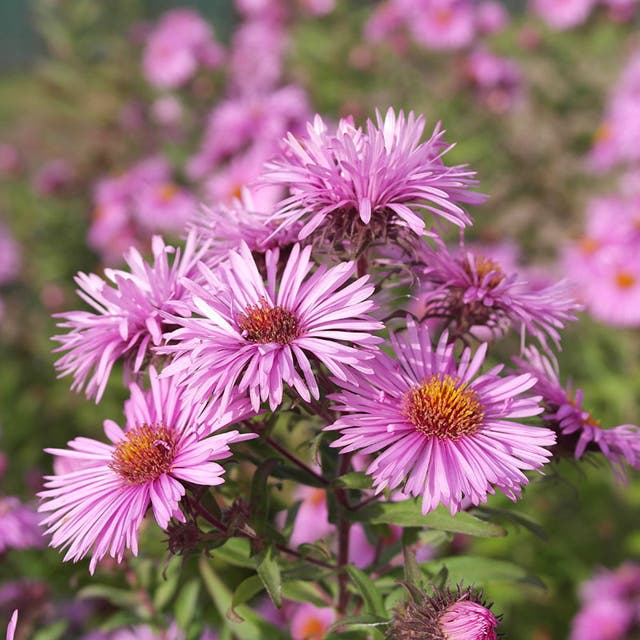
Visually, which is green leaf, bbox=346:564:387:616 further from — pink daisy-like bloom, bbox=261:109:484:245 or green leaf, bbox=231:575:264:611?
pink daisy-like bloom, bbox=261:109:484:245

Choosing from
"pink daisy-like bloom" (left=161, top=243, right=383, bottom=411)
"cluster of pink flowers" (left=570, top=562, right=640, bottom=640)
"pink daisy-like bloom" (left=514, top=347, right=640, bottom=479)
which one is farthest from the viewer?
"cluster of pink flowers" (left=570, top=562, right=640, bottom=640)

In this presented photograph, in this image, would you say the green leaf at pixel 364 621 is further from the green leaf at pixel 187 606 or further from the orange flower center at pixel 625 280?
the orange flower center at pixel 625 280

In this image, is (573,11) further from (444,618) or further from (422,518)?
(444,618)

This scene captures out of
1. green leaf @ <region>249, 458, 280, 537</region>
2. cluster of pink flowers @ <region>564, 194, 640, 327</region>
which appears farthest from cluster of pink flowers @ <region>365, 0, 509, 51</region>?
green leaf @ <region>249, 458, 280, 537</region>

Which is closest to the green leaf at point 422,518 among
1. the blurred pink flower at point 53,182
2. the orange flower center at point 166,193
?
the orange flower center at point 166,193

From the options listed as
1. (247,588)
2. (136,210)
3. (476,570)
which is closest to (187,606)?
(247,588)

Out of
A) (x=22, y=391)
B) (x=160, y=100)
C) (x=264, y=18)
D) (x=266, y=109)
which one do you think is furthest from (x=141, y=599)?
(x=264, y=18)
